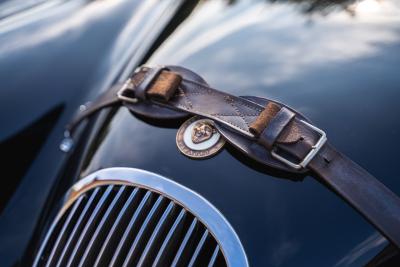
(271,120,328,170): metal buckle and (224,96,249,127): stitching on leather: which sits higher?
Answer: (224,96,249,127): stitching on leather

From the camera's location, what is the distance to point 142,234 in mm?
999

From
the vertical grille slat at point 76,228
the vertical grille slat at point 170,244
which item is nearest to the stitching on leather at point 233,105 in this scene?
the vertical grille slat at point 170,244

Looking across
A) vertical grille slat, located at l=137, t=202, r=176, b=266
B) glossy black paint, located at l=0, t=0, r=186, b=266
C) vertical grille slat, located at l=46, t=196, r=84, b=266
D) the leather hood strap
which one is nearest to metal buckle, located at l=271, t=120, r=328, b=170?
the leather hood strap

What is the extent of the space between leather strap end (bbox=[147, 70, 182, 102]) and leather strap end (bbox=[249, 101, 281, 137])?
8.9 inches

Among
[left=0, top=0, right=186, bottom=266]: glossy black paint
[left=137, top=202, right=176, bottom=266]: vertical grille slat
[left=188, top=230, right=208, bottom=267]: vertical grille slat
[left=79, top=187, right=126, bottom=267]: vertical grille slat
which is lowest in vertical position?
[left=188, top=230, right=208, bottom=267]: vertical grille slat

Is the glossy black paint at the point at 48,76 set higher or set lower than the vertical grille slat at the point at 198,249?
higher

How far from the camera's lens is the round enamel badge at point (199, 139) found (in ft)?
3.48

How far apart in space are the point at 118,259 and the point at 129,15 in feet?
3.14

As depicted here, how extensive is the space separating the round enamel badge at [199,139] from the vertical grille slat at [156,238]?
5.3 inches

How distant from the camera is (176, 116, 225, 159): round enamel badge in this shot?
106cm

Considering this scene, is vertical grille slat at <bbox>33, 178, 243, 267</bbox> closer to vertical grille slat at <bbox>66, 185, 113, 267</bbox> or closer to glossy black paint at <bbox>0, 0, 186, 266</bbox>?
vertical grille slat at <bbox>66, 185, 113, 267</bbox>

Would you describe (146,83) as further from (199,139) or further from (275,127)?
(275,127)

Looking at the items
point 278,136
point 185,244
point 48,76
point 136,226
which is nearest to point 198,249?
point 185,244

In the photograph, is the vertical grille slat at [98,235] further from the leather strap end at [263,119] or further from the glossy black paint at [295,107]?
the leather strap end at [263,119]
